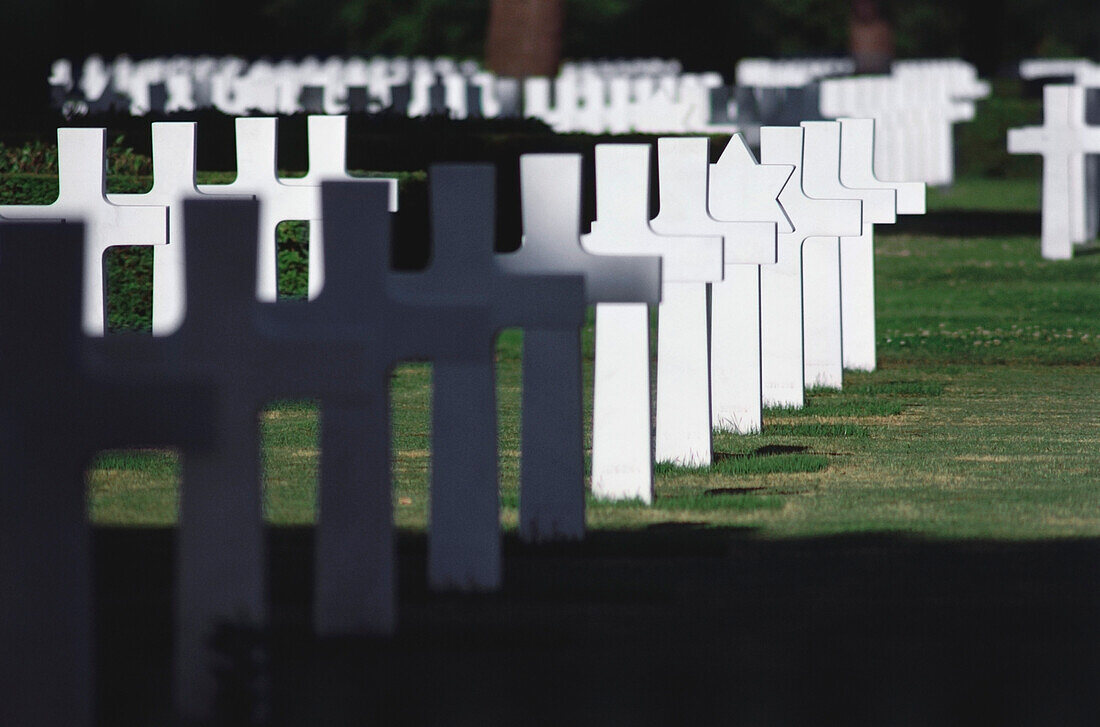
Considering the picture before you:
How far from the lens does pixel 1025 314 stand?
1522 cm

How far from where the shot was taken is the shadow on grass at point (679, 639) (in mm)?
4852

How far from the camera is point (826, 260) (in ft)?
34.6

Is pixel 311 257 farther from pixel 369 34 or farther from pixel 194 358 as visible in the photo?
pixel 369 34

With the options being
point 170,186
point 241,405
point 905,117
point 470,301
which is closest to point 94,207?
point 170,186

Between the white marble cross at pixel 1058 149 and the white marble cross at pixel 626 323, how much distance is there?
12.7 meters

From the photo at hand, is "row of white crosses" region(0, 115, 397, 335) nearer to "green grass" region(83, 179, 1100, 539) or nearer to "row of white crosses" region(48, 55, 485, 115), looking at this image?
"green grass" region(83, 179, 1100, 539)

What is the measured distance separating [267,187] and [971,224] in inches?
593

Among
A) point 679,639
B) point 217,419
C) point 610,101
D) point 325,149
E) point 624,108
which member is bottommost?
point 679,639

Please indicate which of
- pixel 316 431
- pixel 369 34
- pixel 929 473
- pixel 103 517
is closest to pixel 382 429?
pixel 103 517

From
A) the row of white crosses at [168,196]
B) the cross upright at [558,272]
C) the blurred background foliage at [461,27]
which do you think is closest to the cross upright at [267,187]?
the row of white crosses at [168,196]

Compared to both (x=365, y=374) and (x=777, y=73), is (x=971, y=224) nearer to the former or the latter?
(x=365, y=374)

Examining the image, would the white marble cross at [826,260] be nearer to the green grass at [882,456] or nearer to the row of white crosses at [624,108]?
the green grass at [882,456]

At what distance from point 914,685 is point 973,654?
12.9 inches

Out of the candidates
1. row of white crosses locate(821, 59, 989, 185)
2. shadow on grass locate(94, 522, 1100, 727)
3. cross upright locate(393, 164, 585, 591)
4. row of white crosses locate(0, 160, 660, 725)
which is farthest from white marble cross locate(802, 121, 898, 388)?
row of white crosses locate(821, 59, 989, 185)
